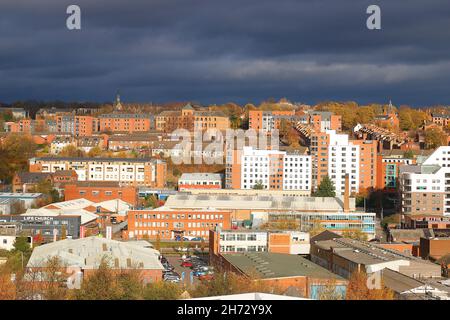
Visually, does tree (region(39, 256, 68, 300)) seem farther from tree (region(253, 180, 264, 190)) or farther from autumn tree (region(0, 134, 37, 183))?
autumn tree (region(0, 134, 37, 183))

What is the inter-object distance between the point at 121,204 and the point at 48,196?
299 centimetres

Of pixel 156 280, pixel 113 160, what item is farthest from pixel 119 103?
pixel 156 280

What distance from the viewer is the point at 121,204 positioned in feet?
98.0

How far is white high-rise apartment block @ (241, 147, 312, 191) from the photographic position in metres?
32.9

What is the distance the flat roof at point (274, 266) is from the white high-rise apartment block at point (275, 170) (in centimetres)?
1360

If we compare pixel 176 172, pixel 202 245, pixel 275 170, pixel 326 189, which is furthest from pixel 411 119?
pixel 202 245

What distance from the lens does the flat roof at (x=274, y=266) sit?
49.8 feet

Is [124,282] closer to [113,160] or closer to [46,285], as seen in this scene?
[46,285]

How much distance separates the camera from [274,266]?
16.4 m

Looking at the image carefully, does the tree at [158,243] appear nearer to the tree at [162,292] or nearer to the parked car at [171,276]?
the parked car at [171,276]

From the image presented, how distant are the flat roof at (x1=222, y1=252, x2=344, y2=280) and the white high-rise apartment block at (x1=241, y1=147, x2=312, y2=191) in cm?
1360

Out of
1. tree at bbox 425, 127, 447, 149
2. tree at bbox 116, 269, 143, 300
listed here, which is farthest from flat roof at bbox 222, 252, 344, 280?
tree at bbox 425, 127, 447, 149
